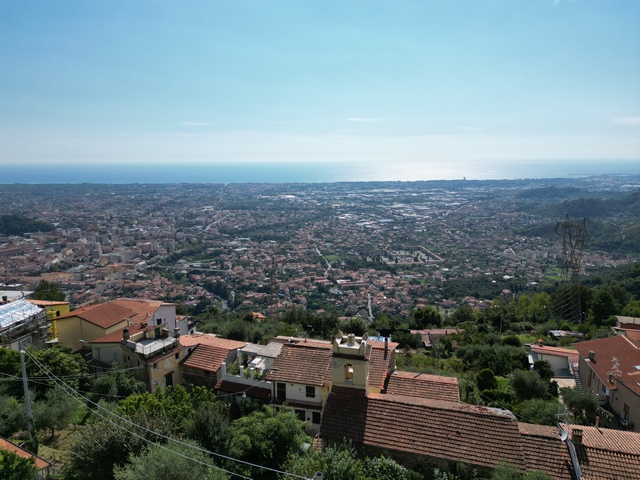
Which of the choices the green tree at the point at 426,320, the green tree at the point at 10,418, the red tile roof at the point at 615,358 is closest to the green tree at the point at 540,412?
the red tile roof at the point at 615,358

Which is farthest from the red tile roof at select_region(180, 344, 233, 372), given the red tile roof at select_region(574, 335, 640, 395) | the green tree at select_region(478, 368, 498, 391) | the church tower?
the red tile roof at select_region(574, 335, 640, 395)

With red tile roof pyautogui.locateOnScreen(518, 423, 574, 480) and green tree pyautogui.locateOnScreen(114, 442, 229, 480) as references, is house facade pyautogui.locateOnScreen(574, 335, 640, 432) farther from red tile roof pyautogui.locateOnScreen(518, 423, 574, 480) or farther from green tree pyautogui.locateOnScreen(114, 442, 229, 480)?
green tree pyautogui.locateOnScreen(114, 442, 229, 480)

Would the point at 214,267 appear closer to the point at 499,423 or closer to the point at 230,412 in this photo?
the point at 230,412

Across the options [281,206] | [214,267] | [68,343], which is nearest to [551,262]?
[214,267]

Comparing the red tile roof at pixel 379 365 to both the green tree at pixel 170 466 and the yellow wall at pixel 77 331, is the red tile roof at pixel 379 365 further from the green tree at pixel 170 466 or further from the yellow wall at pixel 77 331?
the yellow wall at pixel 77 331

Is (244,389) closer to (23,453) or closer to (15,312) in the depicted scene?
(23,453)
